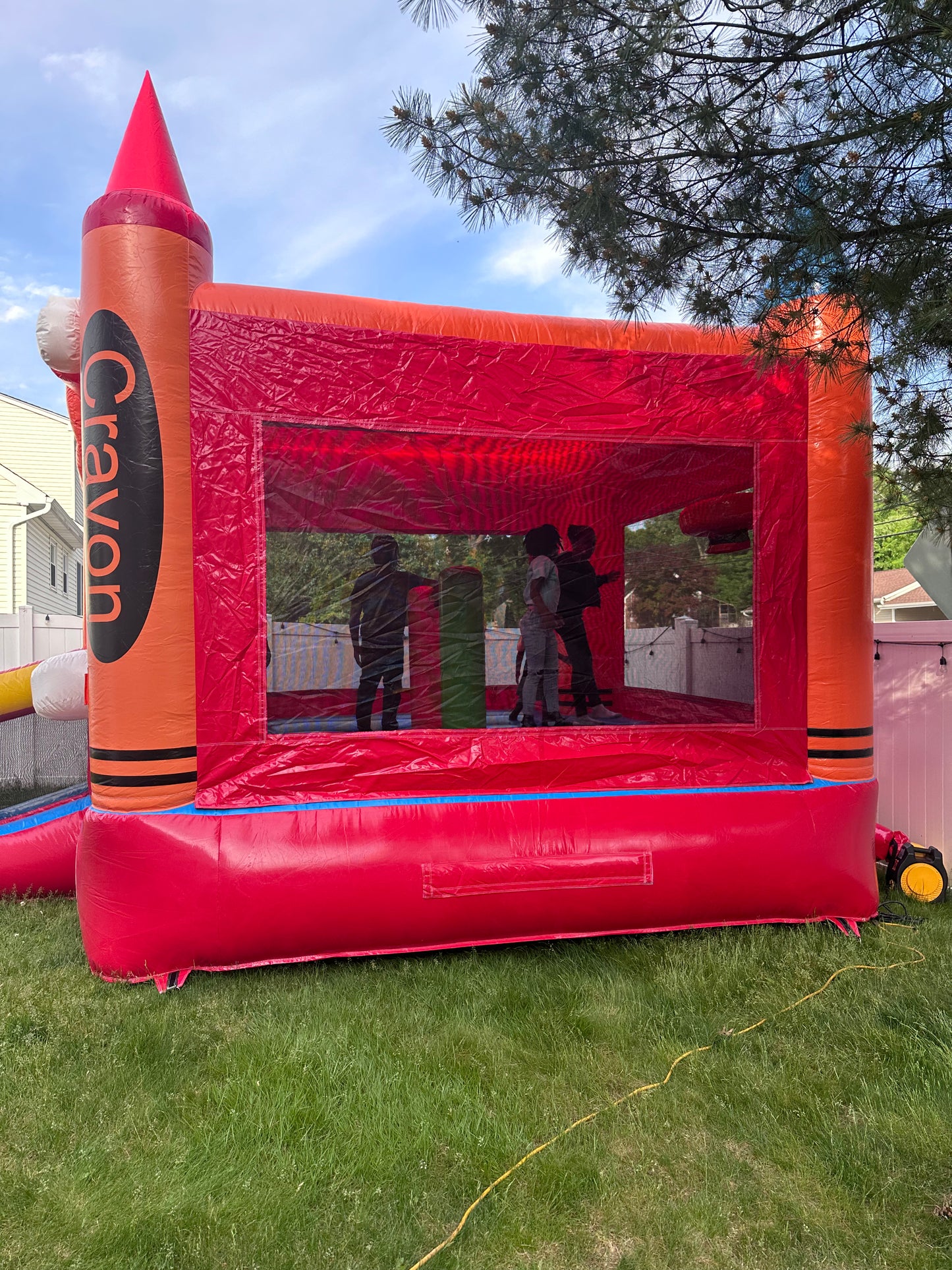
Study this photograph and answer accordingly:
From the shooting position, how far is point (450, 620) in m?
3.64

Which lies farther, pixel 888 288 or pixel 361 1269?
pixel 888 288

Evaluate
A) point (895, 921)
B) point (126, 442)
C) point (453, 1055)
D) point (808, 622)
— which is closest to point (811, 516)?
point (808, 622)

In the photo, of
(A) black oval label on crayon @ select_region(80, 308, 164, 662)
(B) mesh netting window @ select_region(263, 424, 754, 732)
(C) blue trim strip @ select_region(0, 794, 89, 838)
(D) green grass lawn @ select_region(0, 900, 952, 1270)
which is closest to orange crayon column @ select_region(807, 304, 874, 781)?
(B) mesh netting window @ select_region(263, 424, 754, 732)

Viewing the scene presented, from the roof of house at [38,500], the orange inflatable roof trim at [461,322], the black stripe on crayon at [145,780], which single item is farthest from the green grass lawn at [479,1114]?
the roof of house at [38,500]

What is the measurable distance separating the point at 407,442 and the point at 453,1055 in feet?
7.94

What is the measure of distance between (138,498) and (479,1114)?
2.50m

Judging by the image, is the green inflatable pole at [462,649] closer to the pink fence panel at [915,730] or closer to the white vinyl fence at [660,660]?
the white vinyl fence at [660,660]

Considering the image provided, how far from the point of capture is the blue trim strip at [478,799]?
10.8 ft

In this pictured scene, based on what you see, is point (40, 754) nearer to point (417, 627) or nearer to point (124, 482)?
point (124, 482)

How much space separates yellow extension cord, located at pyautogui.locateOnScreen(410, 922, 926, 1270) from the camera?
1.95 metres

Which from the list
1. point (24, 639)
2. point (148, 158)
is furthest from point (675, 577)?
point (24, 639)

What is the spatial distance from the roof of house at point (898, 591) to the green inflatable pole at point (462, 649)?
67.5ft

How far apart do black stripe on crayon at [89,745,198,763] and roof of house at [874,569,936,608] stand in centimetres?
2162

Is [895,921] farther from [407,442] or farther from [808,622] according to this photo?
[407,442]
